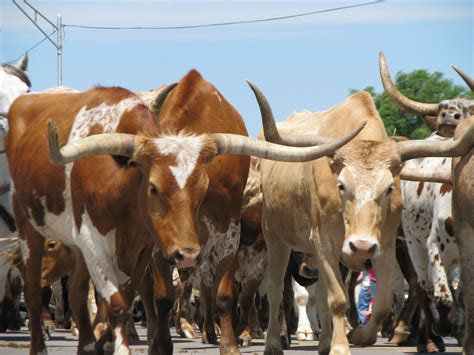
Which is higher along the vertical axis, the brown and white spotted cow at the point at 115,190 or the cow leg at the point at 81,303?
the brown and white spotted cow at the point at 115,190

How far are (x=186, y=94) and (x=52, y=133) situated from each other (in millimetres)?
3095

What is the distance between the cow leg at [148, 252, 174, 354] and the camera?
12.0m

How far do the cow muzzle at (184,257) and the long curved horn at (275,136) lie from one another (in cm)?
226

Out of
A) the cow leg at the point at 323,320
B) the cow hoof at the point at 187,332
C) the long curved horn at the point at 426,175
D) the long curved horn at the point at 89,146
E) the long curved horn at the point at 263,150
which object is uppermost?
the long curved horn at the point at 89,146

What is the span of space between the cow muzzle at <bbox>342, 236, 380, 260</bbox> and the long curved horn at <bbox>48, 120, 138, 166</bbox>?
202cm

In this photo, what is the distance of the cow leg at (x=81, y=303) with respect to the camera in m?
11.5

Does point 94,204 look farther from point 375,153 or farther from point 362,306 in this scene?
point 362,306

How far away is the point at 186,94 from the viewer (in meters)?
12.7

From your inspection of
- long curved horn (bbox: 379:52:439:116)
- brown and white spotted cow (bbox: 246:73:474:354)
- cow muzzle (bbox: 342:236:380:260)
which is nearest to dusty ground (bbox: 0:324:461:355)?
brown and white spotted cow (bbox: 246:73:474:354)

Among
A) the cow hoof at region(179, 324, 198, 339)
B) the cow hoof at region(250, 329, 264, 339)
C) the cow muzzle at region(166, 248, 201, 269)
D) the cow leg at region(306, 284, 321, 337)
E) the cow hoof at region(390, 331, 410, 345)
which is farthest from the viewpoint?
the cow hoof at region(179, 324, 198, 339)

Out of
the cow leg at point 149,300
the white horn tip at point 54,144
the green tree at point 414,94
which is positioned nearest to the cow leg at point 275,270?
the cow leg at point 149,300

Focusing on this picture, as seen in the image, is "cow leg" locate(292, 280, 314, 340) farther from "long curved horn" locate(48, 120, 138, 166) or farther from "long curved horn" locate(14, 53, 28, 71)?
"long curved horn" locate(48, 120, 138, 166)

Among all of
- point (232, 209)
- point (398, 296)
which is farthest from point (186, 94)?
point (398, 296)

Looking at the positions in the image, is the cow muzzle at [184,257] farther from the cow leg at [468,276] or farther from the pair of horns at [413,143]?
the cow leg at [468,276]
